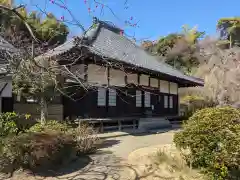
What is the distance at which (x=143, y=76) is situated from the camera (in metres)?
18.1

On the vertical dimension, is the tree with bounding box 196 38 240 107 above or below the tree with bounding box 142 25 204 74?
below

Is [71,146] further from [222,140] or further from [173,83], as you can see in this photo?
[173,83]

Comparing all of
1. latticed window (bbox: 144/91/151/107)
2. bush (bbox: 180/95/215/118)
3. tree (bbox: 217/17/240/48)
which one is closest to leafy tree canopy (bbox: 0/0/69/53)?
latticed window (bbox: 144/91/151/107)

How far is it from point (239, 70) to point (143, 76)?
7.27m

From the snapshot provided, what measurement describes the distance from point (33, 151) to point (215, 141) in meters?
4.12

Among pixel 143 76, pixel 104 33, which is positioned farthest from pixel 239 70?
pixel 104 33

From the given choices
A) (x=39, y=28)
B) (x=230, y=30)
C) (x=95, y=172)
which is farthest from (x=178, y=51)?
(x=95, y=172)

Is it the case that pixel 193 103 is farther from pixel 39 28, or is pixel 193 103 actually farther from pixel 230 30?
pixel 230 30

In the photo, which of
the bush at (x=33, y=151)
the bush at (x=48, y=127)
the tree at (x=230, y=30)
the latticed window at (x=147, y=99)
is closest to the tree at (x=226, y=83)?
the latticed window at (x=147, y=99)

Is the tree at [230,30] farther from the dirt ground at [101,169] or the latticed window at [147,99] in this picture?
the dirt ground at [101,169]

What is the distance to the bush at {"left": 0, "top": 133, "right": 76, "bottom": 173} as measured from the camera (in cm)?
643

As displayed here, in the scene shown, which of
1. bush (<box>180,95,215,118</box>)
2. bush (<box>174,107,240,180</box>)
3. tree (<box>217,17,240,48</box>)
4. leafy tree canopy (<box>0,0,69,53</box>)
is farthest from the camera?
tree (<box>217,17,240,48</box>)

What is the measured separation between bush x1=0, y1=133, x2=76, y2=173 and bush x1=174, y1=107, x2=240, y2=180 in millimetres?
2943

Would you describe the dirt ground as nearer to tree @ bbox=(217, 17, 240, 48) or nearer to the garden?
the garden
